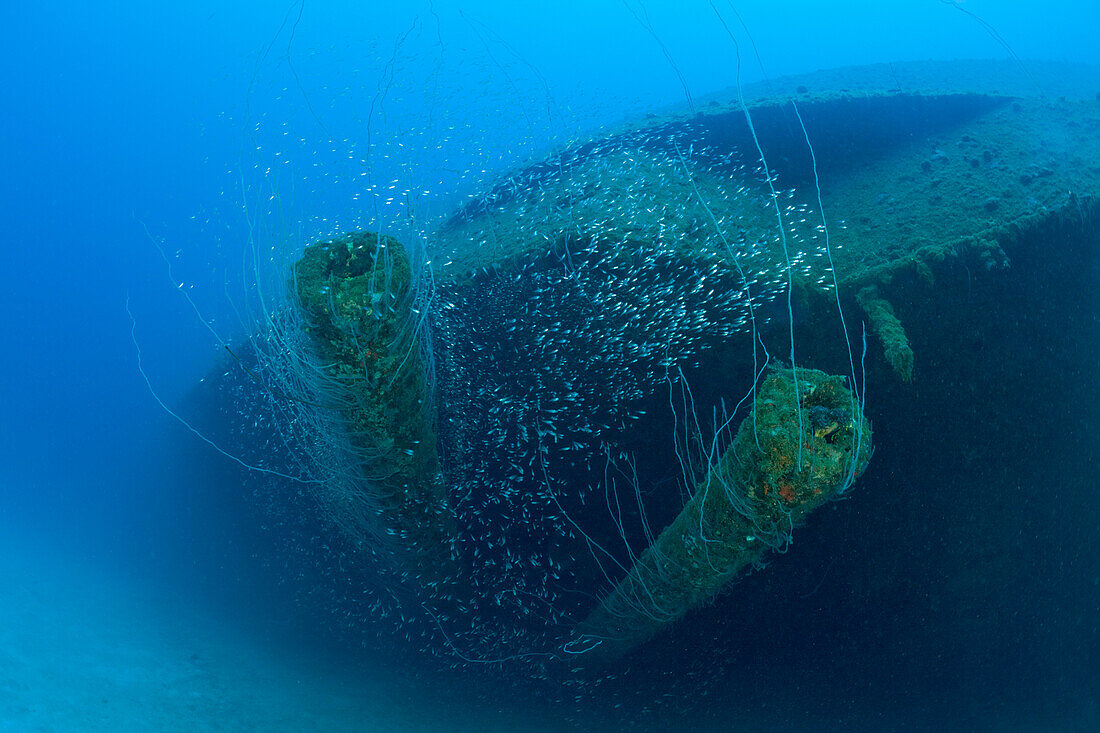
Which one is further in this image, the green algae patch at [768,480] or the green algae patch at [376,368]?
the green algae patch at [376,368]

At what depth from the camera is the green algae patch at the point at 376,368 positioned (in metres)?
3.90

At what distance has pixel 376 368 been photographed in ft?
13.8

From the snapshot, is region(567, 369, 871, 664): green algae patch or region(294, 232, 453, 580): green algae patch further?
region(294, 232, 453, 580): green algae patch

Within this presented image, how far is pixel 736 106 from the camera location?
879cm

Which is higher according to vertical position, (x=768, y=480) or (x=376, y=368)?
(x=376, y=368)

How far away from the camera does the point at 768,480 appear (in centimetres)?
313

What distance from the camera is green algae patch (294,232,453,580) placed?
153 inches

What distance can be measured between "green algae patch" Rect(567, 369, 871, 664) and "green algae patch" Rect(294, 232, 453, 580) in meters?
2.36

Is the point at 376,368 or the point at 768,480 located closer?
the point at 768,480

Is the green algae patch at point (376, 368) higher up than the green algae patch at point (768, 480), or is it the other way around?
the green algae patch at point (376, 368)

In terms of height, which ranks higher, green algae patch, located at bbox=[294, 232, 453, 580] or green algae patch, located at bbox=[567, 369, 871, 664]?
green algae patch, located at bbox=[294, 232, 453, 580]

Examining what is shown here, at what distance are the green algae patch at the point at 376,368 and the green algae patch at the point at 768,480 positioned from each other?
7.74 ft

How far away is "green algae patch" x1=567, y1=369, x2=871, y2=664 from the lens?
9.80 feet

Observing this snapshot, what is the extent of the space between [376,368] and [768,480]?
2.92m
